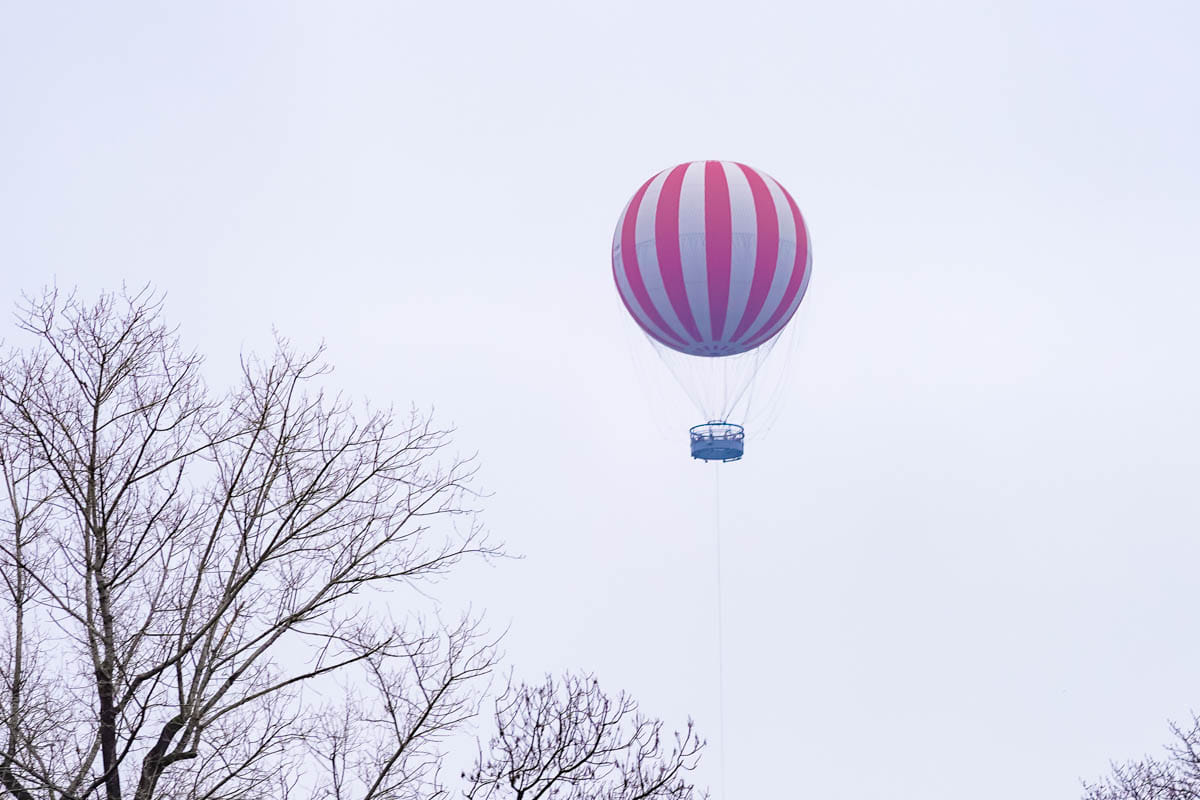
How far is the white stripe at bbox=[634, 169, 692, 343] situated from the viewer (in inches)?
1479

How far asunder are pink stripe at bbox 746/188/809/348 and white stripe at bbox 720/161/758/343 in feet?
4.09

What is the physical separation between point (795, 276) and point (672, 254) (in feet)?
11.4

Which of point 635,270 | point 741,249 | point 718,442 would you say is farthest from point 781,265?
point 718,442

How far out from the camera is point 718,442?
37.0 metres

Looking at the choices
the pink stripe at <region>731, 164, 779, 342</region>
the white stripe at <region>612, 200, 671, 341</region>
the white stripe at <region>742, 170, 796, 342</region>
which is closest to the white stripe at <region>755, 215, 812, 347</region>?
the white stripe at <region>742, 170, 796, 342</region>

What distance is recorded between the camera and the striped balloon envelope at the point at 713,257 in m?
36.8

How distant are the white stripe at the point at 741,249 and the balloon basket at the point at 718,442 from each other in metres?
2.52

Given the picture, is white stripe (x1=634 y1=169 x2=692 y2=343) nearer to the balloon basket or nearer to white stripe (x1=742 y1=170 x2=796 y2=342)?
white stripe (x1=742 y1=170 x2=796 y2=342)

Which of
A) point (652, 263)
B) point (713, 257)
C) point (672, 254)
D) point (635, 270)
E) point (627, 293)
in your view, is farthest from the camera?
point (627, 293)

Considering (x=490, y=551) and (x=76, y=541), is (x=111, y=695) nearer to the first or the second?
(x=76, y=541)

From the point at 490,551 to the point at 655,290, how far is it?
24588mm

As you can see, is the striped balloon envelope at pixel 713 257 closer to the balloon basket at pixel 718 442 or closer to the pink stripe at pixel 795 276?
the pink stripe at pixel 795 276

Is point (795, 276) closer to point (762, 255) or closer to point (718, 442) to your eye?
point (762, 255)

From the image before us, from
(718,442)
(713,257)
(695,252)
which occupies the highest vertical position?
(695,252)
